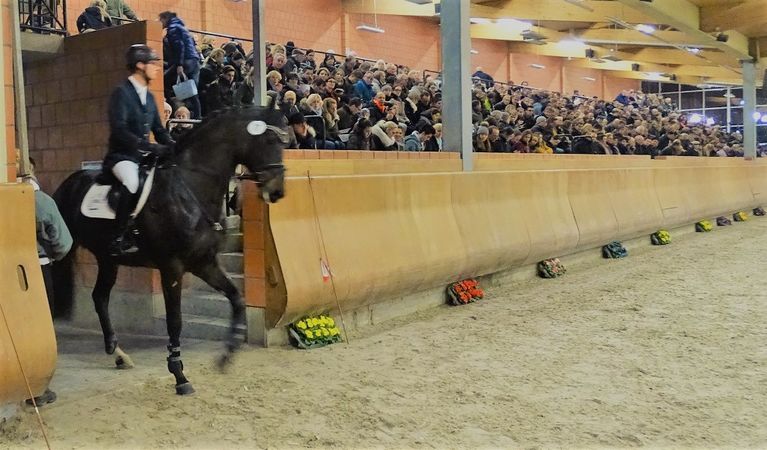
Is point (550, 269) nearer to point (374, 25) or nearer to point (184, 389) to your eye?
point (184, 389)

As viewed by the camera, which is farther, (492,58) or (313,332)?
(492,58)

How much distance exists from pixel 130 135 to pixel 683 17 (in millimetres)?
17119

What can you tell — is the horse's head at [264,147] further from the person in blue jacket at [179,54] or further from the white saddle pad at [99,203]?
the person in blue jacket at [179,54]

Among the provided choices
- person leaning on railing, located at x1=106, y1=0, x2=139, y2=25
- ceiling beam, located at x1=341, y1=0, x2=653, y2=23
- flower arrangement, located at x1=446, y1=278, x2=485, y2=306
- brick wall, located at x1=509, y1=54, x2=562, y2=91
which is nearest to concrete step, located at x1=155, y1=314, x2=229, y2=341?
flower arrangement, located at x1=446, y1=278, x2=485, y2=306

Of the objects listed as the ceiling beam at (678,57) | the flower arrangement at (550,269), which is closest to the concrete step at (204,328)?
the flower arrangement at (550,269)

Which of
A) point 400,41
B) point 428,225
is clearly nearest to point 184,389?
point 428,225

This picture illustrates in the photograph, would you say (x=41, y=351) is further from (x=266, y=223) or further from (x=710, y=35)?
(x=710, y=35)

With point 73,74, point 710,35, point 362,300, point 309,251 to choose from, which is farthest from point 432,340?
point 710,35

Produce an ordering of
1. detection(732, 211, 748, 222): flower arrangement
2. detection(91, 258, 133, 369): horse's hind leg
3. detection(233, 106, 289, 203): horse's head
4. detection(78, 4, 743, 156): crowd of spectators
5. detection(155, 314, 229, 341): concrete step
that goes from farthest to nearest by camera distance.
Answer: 1. detection(732, 211, 748, 222): flower arrangement
2. detection(78, 4, 743, 156): crowd of spectators
3. detection(155, 314, 229, 341): concrete step
4. detection(91, 258, 133, 369): horse's hind leg
5. detection(233, 106, 289, 203): horse's head

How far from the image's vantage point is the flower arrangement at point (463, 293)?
27.7ft

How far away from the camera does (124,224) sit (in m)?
5.48

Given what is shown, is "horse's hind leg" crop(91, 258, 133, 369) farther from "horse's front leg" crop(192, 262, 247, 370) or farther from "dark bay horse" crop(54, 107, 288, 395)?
"horse's front leg" crop(192, 262, 247, 370)

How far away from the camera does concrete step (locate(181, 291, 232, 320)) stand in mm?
6961

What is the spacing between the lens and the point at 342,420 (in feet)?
14.8
